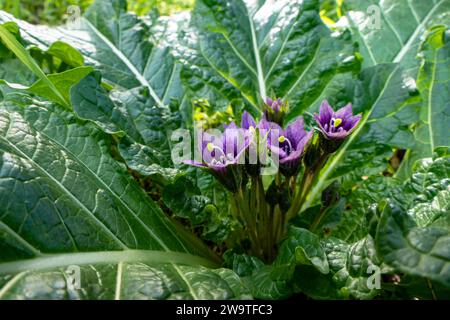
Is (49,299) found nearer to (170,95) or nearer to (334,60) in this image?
(170,95)

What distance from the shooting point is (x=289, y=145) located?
Answer: 4.45 ft

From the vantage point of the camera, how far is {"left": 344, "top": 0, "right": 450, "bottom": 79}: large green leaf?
75.9 inches

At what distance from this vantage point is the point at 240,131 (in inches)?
50.7

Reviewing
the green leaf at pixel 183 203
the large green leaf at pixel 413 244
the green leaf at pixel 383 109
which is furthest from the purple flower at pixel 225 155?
the green leaf at pixel 383 109

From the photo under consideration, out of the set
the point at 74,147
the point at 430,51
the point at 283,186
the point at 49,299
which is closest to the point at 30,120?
the point at 74,147

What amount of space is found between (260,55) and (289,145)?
0.60 m

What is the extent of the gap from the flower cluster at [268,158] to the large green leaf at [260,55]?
340 mm

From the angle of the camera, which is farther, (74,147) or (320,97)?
(320,97)

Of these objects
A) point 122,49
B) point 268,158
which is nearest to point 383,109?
point 268,158

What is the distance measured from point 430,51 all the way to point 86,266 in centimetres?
128

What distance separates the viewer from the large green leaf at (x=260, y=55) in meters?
1.79

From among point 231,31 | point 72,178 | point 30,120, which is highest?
point 231,31

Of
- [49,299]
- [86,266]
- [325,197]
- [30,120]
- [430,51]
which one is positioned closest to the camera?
[49,299]

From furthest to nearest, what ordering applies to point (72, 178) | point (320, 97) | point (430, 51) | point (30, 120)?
1. point (320, 97)
2. point (430, 51)
3. point (30, 120)
4. point (72, 178)
